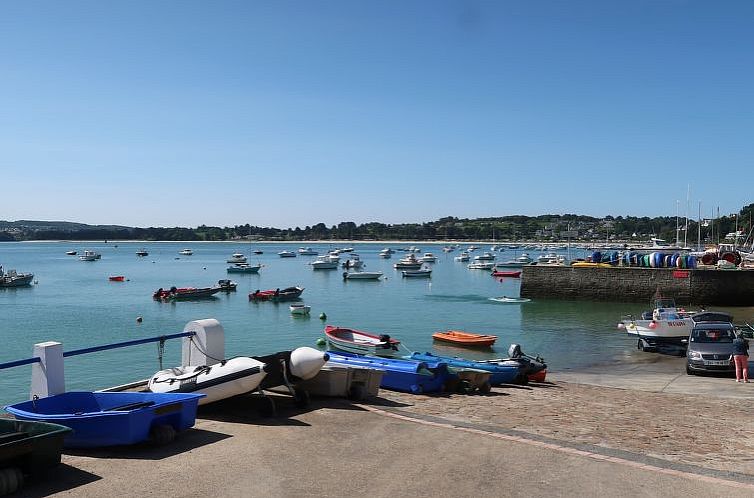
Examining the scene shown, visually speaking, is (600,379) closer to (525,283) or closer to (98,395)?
(98,395)

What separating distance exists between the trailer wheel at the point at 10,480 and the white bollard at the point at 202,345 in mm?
5192

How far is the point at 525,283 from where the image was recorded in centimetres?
5772

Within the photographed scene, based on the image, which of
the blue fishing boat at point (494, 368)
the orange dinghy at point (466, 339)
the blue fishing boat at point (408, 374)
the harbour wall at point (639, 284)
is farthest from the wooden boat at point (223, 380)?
the harbour wall at point (639, 284)

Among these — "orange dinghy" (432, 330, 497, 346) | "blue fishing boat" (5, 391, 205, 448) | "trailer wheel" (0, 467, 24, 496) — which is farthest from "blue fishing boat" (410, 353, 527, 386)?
"orange dinghy" (432, 330, 497, 346)

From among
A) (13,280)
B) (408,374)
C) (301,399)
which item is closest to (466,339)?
(408,374)

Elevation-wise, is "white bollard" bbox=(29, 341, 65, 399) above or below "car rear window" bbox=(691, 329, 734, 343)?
above

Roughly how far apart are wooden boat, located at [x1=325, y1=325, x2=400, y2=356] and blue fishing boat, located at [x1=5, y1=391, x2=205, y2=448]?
1271 cm

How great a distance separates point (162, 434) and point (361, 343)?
1572 cm

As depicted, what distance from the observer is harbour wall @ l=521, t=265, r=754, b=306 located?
4903cm

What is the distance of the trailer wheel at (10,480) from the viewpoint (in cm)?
717

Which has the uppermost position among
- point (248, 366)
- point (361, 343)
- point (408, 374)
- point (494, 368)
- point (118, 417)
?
point (248, 366)

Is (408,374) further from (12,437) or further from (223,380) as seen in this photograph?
(12,437)

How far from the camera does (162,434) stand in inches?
360

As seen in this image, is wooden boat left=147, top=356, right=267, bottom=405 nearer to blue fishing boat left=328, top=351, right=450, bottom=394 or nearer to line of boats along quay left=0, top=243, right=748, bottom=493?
line of boats along quay left=0, top=243, right=748, bottom=493
